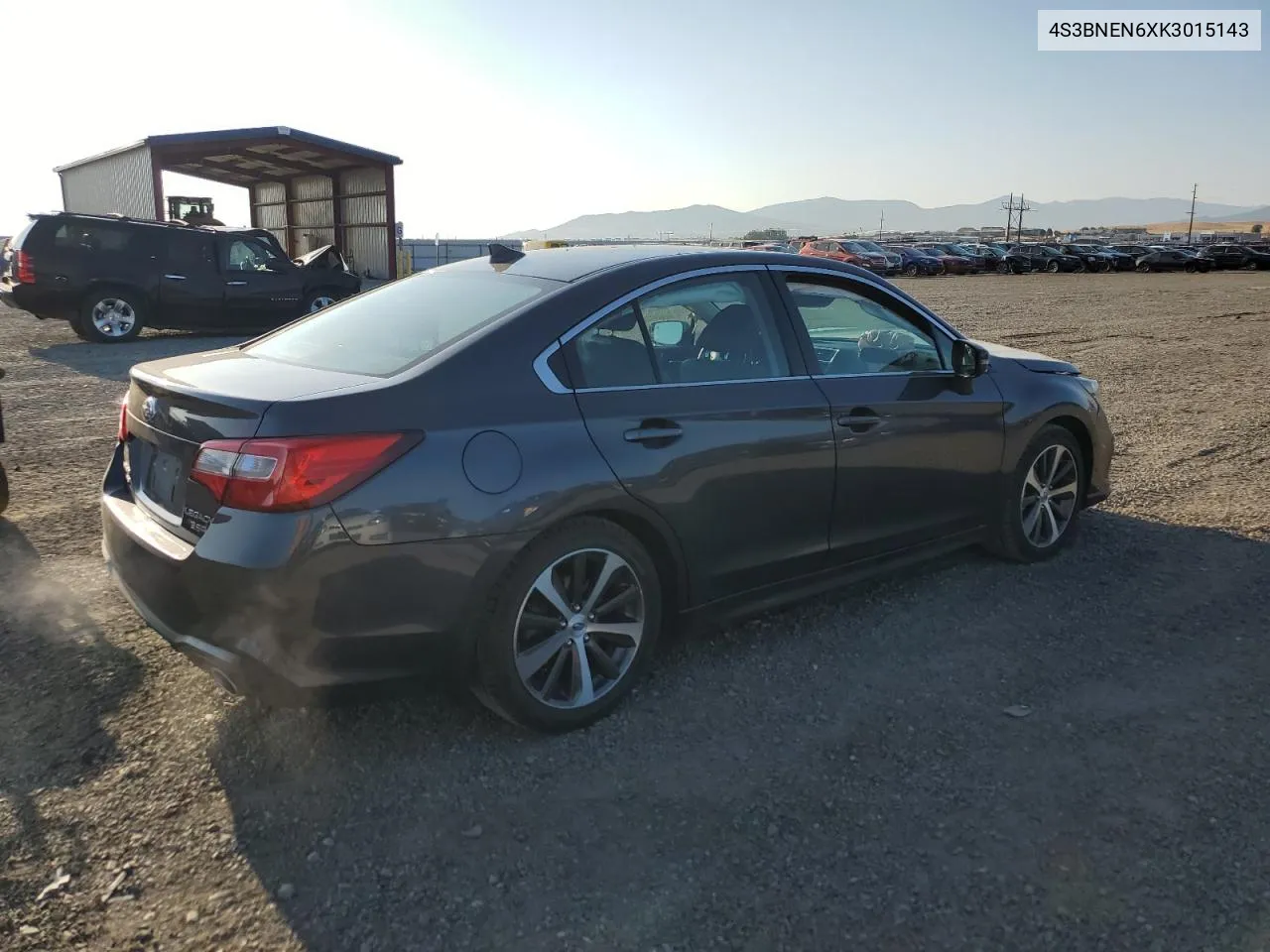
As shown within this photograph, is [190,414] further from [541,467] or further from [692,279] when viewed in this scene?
[692,279]

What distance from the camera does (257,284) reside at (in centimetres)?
1530

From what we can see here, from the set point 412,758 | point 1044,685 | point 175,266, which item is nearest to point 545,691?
point 412,758

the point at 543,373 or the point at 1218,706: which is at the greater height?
the point at 543,373

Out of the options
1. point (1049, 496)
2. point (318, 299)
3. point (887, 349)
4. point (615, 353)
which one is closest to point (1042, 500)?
point (1049, 496)

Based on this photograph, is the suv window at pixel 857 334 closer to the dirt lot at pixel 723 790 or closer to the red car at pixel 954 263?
the dirt lot at pixel 723 790

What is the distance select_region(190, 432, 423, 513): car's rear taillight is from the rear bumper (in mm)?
48

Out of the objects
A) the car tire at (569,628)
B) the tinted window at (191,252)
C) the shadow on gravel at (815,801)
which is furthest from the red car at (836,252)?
the car tire at (569,628)

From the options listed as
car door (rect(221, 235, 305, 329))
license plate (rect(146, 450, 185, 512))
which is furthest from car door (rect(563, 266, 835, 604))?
car door (rect(221, 235, 305, 329))

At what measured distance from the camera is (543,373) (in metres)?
3.28

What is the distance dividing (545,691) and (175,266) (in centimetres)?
1328

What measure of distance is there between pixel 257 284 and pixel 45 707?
12929mm

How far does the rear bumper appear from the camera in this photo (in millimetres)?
2811

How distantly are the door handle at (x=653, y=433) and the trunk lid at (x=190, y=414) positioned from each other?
0.88 m

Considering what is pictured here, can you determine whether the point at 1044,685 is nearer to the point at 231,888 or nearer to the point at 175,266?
the point at 231,888
